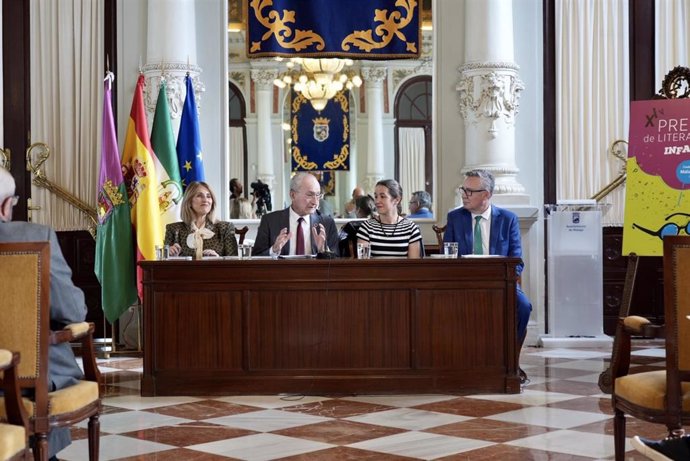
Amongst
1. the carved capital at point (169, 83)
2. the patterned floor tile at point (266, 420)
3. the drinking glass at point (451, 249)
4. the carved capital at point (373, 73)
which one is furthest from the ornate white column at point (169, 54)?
the patterned floor tile at point (266, 420)

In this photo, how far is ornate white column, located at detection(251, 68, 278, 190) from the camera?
9828 millimetres

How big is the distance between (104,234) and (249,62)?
7.57 feet

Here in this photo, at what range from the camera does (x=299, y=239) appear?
23.9 feet

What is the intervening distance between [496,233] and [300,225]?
4.38ft

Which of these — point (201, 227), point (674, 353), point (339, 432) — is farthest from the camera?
point (201, 227)

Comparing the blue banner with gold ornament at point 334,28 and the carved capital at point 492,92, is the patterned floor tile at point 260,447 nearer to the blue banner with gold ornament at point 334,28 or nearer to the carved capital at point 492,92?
the carved capital at point 492,92

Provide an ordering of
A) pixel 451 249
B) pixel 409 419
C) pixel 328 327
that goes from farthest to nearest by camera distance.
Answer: pixel 451 249 < pixel 328 327 < pixel 409 419

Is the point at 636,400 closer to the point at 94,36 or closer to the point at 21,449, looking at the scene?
the point at 21,449

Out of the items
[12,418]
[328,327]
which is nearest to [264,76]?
[328,327]

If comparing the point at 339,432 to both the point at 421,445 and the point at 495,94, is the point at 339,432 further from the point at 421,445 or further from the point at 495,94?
the point at 495,94


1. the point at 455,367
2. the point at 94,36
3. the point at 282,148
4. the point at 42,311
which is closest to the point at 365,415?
the point at 455,367

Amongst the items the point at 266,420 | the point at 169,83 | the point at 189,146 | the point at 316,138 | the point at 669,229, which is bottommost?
the point at 266,420

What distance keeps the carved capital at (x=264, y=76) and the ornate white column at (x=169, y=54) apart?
665mm

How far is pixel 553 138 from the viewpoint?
9734 millimetres
